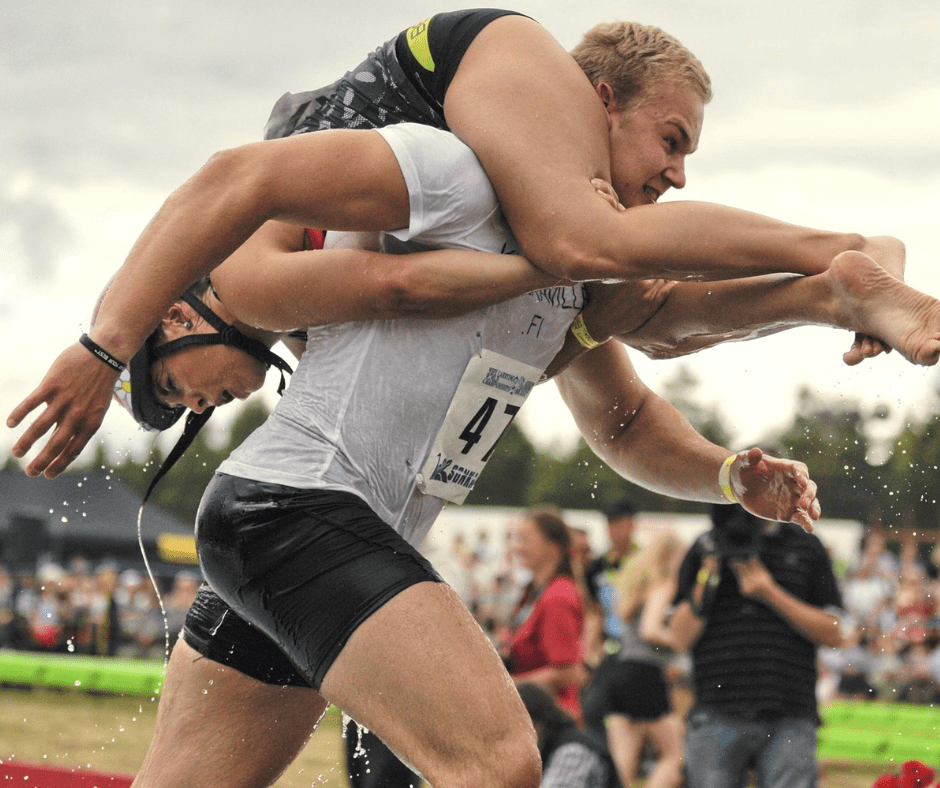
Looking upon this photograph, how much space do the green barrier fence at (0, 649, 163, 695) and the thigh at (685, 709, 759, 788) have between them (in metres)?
8.62

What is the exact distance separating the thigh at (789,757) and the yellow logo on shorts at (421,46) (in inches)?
126

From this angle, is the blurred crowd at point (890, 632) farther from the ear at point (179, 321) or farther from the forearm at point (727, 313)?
the ear at point (179, 321)

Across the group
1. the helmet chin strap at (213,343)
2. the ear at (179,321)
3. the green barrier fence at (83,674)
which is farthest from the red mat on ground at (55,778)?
the green barrier fence at (83,674)

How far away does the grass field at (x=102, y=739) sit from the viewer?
7.68 m

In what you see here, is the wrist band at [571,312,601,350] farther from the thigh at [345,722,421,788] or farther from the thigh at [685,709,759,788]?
the thigh at [345,722,421,788]

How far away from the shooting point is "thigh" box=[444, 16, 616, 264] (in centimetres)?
206

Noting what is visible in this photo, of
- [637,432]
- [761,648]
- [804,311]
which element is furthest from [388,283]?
[761,648]

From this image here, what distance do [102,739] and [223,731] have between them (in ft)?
29.2

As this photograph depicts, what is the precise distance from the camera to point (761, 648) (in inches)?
174

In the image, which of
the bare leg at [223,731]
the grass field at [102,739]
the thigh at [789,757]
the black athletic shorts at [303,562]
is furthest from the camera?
the grass field at [102,739]

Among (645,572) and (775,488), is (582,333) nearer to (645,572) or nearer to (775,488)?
(775,488)

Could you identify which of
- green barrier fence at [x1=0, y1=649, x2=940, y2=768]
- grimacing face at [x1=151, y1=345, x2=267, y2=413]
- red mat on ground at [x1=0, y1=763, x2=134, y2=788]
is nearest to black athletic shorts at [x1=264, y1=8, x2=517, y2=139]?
grimacing face at [x1=151, y1=345, x2=267, y2=413]

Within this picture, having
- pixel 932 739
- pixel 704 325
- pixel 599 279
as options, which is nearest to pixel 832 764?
pixel 932 739

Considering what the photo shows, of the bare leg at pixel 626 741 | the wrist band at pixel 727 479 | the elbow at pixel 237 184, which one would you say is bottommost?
the bare leg at pixel 626 741
